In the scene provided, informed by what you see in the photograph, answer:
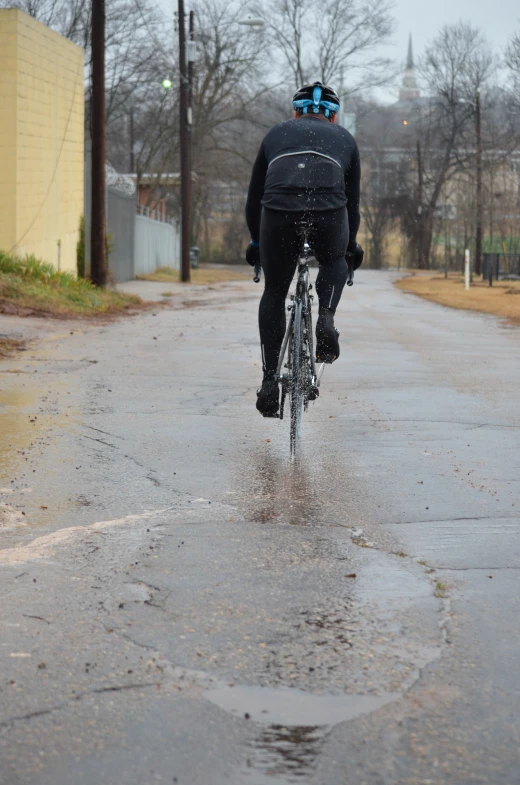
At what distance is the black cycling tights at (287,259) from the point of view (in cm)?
591

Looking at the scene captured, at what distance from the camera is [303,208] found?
584 centimetres

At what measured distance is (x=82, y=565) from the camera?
13.3 ft

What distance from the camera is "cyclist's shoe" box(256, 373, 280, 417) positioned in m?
6.21

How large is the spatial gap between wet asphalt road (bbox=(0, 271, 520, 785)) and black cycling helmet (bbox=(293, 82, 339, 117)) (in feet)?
5.94

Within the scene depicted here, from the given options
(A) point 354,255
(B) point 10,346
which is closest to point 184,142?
(B) point 10,346

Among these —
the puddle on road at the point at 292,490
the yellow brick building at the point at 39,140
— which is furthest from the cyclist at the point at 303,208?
the yellow brick building at the point at 39,140

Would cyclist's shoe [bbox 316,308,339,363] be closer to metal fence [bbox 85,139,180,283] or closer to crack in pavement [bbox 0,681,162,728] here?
crack in pavement [bbox 0,681,162,728]

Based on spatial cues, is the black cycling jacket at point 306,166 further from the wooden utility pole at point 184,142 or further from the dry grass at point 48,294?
the wooden utility pole at point 184,142

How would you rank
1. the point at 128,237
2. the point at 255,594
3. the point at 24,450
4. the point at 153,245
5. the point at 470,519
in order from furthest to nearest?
the point at 153,245
the point at 128,237
the point at 24,450
the point at 470,519
the point at 255,594

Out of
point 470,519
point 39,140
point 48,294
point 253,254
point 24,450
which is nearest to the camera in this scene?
point 470,519

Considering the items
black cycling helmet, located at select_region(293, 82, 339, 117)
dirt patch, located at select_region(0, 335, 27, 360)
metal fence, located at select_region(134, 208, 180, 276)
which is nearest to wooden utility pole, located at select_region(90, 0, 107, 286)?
dirt patch, located at select_region(0, 335, 27, 360)

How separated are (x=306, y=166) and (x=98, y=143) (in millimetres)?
16058

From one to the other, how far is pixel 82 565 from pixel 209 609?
0.67 metres

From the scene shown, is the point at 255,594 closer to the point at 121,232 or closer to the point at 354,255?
the point at 354,255
